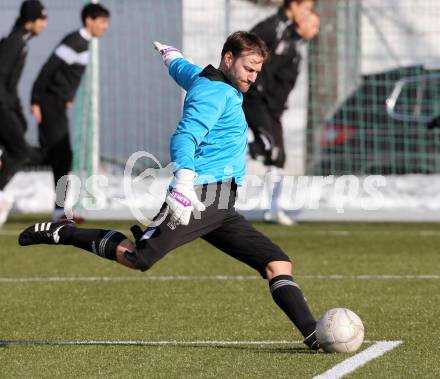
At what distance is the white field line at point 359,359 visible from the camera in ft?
19.3

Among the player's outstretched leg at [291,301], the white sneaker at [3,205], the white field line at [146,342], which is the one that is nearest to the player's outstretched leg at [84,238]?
the white field line at [146,342]

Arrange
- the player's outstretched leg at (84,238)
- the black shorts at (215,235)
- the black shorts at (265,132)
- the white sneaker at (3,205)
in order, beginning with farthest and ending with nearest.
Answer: the black shorts at (265,132) → the white sneaker at (3,205) → the player's outstretched leg at (84,238) → the black shorts at (215,235)

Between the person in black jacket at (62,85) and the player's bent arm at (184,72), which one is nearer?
the player's bent arm at (184,72)

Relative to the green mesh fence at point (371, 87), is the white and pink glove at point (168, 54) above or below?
above

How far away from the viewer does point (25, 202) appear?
58.9 ft

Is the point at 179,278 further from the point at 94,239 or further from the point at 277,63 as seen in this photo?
the point at 277,63

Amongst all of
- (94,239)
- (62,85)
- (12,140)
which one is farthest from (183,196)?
(62,85)

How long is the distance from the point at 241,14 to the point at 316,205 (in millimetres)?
2987

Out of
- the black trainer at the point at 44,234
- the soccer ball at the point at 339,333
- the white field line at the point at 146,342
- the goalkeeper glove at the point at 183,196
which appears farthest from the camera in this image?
the black trainer at the point at 44,234

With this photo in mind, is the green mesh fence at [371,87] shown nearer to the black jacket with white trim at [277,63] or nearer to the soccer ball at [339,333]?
the black jacket with white trim at [277,63]

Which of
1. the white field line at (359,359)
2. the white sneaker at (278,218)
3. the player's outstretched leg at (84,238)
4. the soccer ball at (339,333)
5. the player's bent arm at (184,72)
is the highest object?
the player's bent arm at (184,72)

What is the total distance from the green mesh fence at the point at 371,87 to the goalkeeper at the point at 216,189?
37.8ft

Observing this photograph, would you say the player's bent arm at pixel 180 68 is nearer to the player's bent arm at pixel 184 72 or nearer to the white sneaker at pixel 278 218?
the player's bent arm at pixel 184 72

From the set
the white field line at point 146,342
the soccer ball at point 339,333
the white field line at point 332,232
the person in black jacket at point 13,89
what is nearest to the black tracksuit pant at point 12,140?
the person in black jacket at point 13,89
